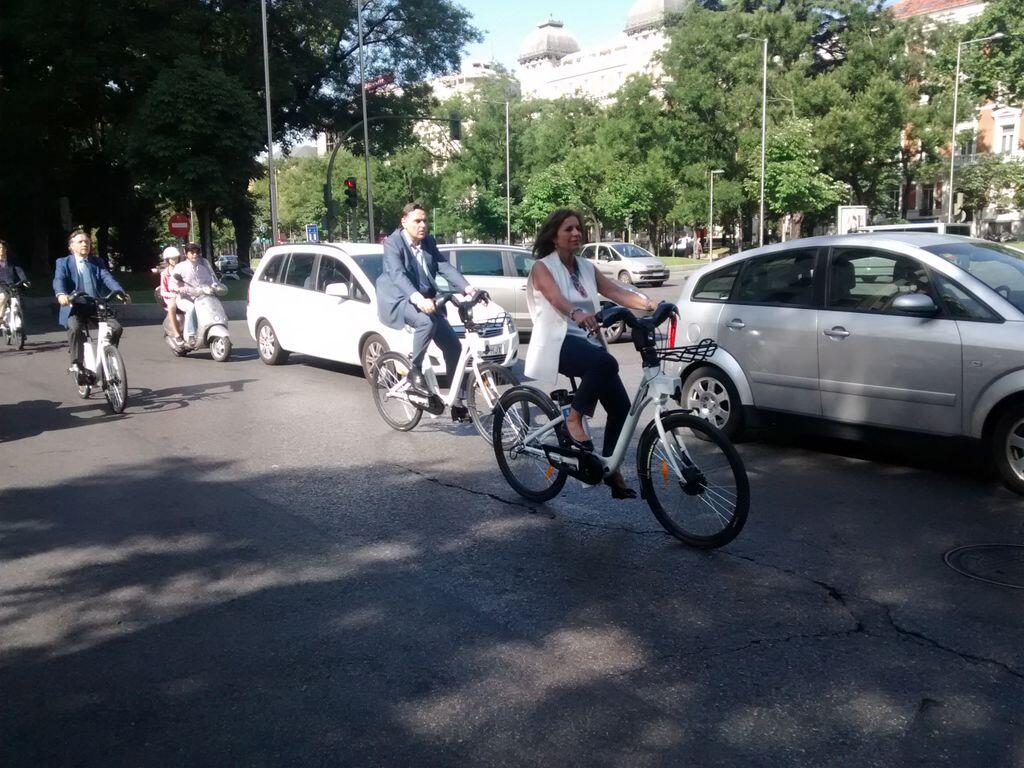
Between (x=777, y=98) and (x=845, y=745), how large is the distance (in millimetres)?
53133

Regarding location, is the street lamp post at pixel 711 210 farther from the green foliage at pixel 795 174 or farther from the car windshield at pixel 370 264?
the car windshield at pixel 370 264

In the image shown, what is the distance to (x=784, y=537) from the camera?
5590mm

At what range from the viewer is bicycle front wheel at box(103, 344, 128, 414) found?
1005 cm

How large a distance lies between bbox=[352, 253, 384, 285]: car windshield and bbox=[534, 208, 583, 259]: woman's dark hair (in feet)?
19.7

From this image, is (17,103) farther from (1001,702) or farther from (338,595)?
(1001,702)

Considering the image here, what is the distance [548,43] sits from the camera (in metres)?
144

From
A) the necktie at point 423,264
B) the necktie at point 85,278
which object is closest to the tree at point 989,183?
the necktie at point 423,264

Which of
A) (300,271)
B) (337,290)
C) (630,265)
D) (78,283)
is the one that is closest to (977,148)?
(630,265)

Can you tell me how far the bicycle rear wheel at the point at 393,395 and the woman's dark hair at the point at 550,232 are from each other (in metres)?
2.90

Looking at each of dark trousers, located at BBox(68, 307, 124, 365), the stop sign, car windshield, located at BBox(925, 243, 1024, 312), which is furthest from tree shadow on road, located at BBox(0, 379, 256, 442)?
the stop sign

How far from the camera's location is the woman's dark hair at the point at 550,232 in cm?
583

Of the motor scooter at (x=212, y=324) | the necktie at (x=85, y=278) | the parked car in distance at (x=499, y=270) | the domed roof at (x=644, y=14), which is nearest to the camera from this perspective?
the necktie at (x=85, y=278)

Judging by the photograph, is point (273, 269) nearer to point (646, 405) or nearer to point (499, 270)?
point (499, 270)

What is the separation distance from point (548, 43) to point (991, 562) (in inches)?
5807
